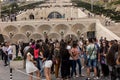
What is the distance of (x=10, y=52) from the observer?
21.4 m

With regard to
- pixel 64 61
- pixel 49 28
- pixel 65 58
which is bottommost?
pixel 49 28

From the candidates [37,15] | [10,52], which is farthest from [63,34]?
[10,52]

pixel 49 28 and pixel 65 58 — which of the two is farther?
pixel 49 28

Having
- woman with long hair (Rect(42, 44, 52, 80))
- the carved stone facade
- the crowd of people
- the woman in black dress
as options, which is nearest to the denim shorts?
the crowd of people

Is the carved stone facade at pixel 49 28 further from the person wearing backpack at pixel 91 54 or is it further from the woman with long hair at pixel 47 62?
the woman with long hair at pixel 47 62

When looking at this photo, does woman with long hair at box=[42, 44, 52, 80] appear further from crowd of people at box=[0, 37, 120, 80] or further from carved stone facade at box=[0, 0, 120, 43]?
carved stone facade at box=[0, 0, 120, 43]

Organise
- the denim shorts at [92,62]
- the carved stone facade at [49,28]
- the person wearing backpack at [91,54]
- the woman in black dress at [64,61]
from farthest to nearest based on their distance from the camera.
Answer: the carved stone facade at [49,28]
the denim shorts at [92,62]
the person wearing backpack at [91,54]
the woman in black dress at [64,61]

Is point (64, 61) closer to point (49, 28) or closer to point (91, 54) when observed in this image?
point (91, 54)

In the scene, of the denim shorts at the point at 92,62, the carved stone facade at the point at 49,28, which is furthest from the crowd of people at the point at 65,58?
the carved stone facade at the point at 49,28

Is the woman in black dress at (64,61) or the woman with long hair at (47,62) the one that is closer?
the woman with long hair at (47,62)

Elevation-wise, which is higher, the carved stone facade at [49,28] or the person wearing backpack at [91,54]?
the person wearing backpack at [91,54]

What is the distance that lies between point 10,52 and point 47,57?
18.4ft

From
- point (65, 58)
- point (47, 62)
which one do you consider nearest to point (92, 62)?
point (65, 58)

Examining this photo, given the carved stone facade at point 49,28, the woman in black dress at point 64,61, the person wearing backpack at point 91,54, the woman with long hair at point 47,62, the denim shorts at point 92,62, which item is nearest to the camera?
the woman with long hair at point 47,62
